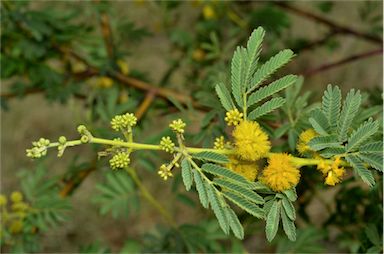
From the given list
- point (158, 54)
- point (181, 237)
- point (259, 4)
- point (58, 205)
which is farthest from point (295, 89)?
point (158, 54)

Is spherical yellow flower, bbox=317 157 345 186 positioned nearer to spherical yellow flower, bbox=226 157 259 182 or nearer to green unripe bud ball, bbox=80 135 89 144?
spherical yellow flower, bbox=226 157 259 182

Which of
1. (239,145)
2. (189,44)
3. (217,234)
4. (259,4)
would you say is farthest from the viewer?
(259,4)

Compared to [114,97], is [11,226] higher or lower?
lower

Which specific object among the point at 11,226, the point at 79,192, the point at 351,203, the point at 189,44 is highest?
the point at 189,44

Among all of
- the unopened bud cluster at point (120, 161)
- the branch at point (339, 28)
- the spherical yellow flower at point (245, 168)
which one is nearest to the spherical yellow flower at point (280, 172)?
the spherical yellow flower at point (245, 168)

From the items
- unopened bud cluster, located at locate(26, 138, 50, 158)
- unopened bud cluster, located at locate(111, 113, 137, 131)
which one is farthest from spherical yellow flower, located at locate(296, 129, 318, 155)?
unopened bud cluster, located at locate(26, 138, 50, 158)

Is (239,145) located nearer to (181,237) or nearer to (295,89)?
(295,89)
